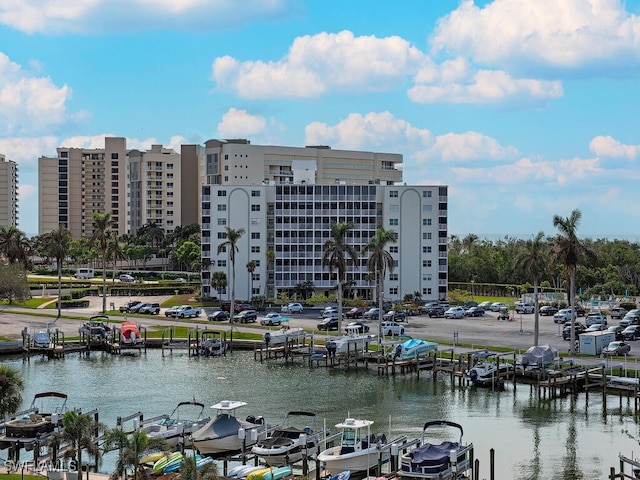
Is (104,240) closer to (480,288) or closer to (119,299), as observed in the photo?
(119,299)

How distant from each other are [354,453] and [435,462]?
A: 496cm

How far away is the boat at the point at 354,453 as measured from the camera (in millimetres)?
49812

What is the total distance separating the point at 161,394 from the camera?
2943 inches

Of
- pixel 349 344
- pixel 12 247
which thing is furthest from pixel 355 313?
pixel 12 247

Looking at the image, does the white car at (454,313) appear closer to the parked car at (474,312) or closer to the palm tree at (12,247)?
the parked car at (474,312)

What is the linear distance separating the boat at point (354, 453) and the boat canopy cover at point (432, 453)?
2.41 m

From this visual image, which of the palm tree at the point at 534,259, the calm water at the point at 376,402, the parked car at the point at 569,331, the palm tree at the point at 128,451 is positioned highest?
the palm tree at the point at 534,259

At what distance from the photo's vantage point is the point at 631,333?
10081 cm

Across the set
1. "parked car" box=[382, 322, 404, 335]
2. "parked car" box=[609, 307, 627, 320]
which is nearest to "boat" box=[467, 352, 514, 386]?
"parked car" box=[382, 322, 404, 335]

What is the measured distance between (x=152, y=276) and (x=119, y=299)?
42.0 metres

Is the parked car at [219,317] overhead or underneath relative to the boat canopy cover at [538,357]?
overhead

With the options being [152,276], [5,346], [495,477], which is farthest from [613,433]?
[152,276]

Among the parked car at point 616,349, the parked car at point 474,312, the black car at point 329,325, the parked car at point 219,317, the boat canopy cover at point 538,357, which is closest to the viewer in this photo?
the boat canopy cover at point 538,357

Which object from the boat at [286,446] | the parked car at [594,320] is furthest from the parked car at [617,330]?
the boat at [286,446]
